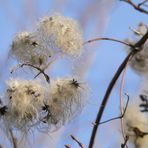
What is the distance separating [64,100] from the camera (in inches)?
69.5

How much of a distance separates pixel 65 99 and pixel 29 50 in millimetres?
203

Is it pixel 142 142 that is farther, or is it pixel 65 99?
pixel 142 142

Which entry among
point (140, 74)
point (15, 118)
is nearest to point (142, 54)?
point (140, 74)

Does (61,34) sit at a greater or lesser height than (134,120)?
lesser

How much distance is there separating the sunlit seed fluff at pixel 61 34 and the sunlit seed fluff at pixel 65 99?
104 millimetres

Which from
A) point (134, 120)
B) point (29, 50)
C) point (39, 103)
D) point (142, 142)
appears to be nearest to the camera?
point (39, 103)

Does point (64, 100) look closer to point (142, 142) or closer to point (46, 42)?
point (46, 42)

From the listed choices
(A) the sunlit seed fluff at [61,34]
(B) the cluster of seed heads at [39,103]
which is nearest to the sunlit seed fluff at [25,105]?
(B) the cluster of seed heads at [39,103]

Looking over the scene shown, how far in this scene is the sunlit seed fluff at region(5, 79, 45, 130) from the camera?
1.72 m

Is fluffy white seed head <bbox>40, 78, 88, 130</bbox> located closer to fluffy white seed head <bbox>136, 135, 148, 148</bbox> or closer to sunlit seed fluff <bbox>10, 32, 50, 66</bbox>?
sunlit seed fluff <bbox>10, 32, 50, 66</bbox>

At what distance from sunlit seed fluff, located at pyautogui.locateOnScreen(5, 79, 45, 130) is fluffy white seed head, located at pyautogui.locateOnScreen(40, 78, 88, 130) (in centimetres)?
3

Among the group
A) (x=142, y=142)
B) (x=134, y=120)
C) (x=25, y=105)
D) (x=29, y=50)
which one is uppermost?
(x=134, y=120)

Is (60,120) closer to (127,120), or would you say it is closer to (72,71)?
(72,71)

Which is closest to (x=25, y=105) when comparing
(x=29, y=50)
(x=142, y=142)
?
(x=29, y=50)
